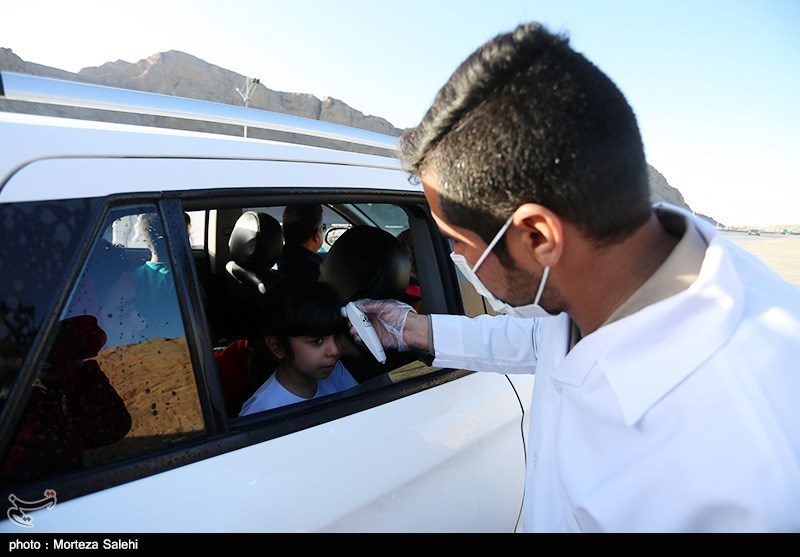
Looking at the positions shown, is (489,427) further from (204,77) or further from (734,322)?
(204,77)

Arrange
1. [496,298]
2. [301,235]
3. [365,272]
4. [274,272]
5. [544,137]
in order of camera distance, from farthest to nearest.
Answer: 1. [301,235]
2. [274,272]
3. [365,272]
4. [496,298]
5. [544,137]

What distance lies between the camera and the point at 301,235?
3.58 meters

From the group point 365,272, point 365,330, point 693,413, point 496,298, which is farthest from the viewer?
point 365,272

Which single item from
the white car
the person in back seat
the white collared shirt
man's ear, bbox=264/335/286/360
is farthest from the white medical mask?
the person in back seat

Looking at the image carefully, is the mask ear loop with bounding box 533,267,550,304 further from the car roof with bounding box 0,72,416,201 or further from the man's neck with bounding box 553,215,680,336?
the car roof with bounding box 0,72,416,201

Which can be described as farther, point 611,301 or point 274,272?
point 274,272

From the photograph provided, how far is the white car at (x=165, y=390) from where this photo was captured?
3.33 ft

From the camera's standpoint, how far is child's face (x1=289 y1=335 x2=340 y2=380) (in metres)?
2.07

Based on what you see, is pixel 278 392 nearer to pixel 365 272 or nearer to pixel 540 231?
pixel 365 272

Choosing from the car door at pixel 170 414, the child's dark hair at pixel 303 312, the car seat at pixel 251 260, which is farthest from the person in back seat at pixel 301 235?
the car door at pixel 170 414

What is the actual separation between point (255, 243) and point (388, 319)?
53.6 inches

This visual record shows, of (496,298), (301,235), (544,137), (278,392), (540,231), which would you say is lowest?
(278,392)

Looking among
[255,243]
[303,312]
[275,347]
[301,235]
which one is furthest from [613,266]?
[301,235]
